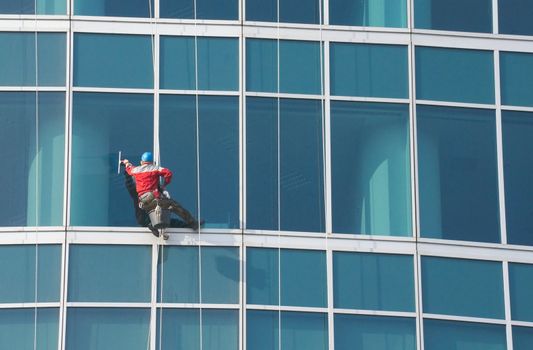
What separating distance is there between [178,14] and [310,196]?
3.51 m

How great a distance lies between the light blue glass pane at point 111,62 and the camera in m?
25.9

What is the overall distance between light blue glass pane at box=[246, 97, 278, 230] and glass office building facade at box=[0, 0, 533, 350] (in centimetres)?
3

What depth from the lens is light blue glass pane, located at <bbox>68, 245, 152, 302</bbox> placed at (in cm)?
2492

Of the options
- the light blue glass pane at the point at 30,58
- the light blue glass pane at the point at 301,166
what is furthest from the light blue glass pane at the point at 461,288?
the light blue glass pane at the point at 30,58

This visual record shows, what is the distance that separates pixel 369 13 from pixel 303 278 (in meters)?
4.49

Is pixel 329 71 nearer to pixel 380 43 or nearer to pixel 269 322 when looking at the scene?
pixel 380 43

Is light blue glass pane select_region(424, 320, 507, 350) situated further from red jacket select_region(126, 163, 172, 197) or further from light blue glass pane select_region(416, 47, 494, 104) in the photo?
red jacket select_region(126, 163, 172, 197)

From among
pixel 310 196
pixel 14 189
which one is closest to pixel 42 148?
pixel 14 189

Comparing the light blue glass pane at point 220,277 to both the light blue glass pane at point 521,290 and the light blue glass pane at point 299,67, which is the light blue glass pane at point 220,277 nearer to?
the light blue glass pane at point 299,67

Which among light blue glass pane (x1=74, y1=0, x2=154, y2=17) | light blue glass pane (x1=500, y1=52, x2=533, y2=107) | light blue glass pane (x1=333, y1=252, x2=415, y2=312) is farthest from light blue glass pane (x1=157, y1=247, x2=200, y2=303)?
light blue glass pane (x1=500, y1=52, x2=533, y2=107)

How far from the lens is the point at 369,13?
26.8 metres

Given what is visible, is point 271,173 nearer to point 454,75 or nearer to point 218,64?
point 218,64

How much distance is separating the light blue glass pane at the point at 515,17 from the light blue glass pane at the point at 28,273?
313 inches

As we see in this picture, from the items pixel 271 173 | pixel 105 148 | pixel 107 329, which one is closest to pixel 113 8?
pixel 105 148
